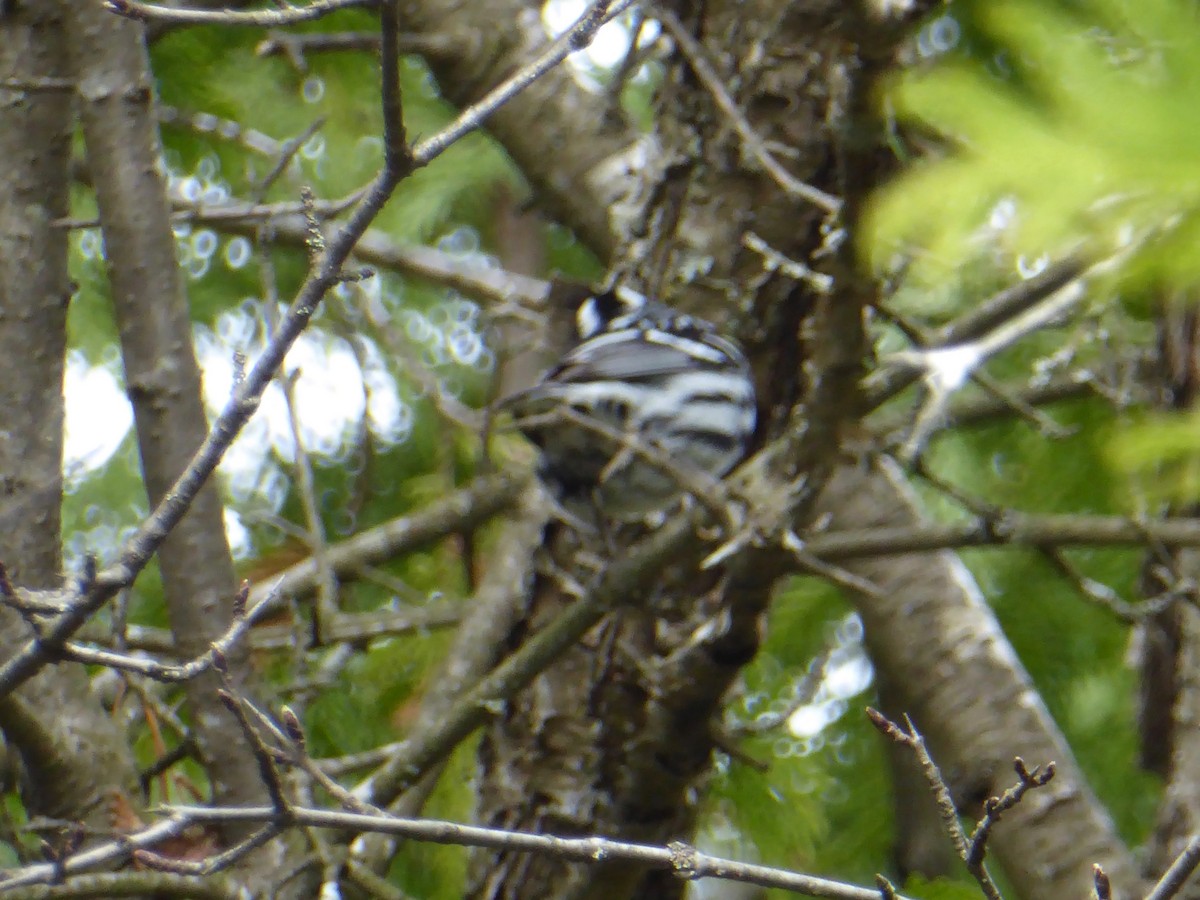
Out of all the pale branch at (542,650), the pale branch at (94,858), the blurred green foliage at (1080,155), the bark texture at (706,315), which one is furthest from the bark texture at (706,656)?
the blurred green foliage at (1080,155)

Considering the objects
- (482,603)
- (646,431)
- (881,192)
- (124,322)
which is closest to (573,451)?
(646,431)

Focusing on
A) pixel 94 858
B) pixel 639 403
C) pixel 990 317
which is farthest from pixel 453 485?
pixel 94 858

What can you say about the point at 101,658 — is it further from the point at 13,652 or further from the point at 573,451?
the point at 573,451

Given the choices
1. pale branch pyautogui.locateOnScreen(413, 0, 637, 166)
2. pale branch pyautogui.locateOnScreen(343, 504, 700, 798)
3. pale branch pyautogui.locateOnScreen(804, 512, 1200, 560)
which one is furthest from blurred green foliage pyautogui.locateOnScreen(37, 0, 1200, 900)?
pale branch pyautogui.locateOnScreen(413, 0, 637, 166)

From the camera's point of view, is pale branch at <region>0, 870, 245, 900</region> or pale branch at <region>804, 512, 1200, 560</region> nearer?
pale branch at <region>0, 870, 245, 900</region>

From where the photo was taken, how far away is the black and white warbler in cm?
233

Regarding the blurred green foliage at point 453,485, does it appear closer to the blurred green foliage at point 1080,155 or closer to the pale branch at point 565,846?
the blurred green foliage at point 1080,155

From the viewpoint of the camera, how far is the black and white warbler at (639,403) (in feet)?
7.64

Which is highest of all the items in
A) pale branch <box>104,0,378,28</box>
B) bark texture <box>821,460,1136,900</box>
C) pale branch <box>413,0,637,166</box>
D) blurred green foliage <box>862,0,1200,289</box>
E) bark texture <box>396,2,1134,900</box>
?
pale branch <box>104,0,378,28</box>

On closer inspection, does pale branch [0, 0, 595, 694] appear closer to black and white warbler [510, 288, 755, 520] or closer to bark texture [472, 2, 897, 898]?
bark texture [472, 2, 897, 898]

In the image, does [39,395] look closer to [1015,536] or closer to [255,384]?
[255,384]

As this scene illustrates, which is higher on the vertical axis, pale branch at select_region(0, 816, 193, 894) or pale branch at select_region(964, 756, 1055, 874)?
pale branch at select_region(0, 816, 193, 894)

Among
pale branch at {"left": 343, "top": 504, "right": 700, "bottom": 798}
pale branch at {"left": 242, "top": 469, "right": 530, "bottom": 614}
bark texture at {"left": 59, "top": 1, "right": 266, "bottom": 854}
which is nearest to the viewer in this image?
pale branch at {"left": 343, "top": 504, "right": 700, "bottom": 798}

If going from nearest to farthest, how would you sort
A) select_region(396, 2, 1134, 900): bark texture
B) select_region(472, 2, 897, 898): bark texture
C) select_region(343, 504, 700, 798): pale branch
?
select_region(343, 504, 700, 798): pale branch → select_region(396, 2, 1134, 900): bark texture → select_region(472, 2, 897, 898): bark texture
